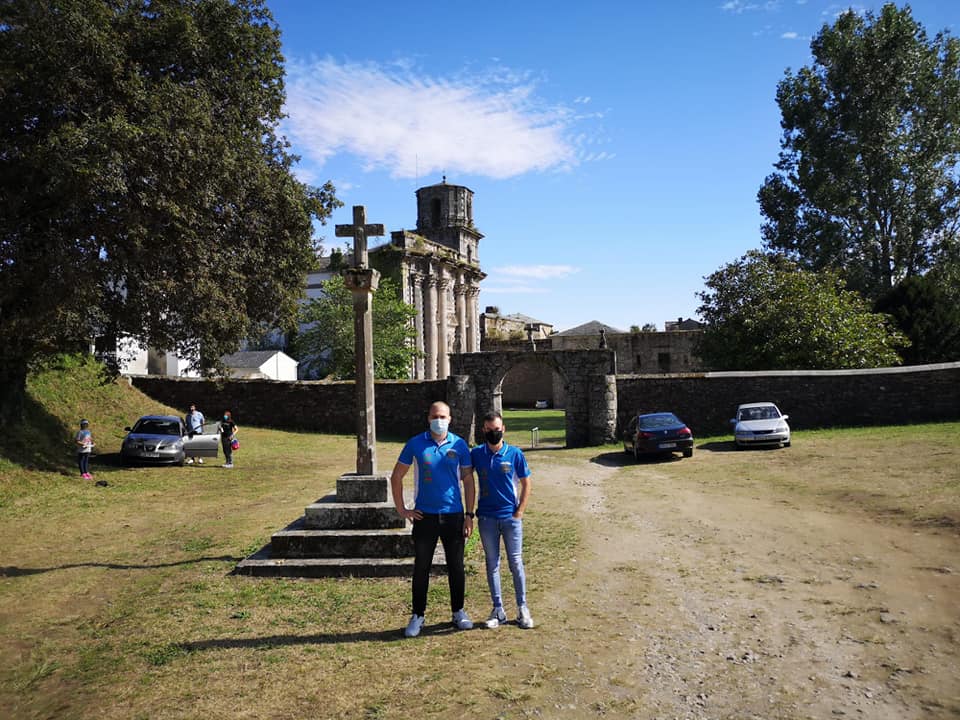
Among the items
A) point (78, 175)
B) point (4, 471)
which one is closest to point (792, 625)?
point (78, 175)

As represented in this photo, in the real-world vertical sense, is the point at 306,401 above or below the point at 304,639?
above

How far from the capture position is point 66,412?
18.8 m

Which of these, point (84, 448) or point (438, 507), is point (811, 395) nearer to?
point (438, 507)

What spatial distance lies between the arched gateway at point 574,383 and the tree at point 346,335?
12982mm

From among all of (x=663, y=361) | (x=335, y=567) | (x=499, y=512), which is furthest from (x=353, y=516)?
(x=663, y=361)

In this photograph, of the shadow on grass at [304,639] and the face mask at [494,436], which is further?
the face mask at [494,436]

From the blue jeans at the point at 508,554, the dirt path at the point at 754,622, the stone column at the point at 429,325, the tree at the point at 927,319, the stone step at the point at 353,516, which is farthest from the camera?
the stone column at the point at 429,325

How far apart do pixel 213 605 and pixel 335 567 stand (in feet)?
4.56

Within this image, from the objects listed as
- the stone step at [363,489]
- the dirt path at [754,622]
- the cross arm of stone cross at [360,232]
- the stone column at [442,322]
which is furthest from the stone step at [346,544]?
the stone column at [442,322]

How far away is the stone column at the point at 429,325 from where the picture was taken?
52719mm

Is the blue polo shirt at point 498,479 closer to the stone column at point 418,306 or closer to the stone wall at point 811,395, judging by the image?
the stone wall at point 811,395

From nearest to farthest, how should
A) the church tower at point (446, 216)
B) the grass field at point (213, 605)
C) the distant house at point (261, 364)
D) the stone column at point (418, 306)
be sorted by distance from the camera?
the grass field at point (213, 605) → the distant house at point (261, 364) → the stone column at point (418, 306) → the church tower at point (446, 216)

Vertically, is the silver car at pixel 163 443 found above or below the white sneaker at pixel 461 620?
above

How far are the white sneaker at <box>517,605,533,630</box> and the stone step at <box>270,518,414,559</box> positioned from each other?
2.29 meters
